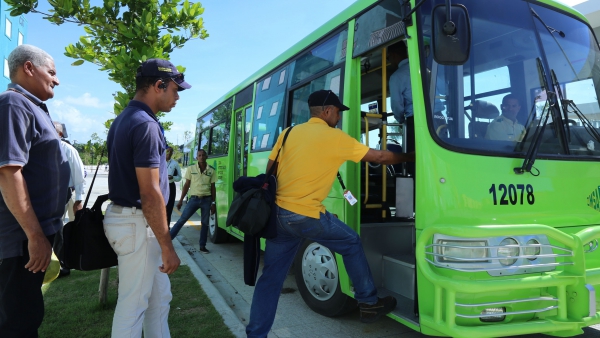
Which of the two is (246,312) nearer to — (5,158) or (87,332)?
(87,332)

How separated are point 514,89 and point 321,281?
8.27 feet

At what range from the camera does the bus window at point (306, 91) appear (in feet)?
13.3

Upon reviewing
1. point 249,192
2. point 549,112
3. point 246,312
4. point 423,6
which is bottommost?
point 246,312

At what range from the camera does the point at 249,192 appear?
3.09 meters

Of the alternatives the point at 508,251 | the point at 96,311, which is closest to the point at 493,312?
the point at 508,251

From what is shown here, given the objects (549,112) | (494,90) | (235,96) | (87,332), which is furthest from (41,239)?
(235,96)

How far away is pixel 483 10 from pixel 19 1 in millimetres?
4175

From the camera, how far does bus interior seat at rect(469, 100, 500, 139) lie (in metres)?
2.98

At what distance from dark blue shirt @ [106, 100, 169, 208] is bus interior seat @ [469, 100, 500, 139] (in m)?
2.23

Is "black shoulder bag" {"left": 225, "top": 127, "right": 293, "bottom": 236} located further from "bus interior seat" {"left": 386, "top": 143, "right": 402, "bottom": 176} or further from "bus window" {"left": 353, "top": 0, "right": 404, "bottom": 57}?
"bus interior seat" {"left": 386, "top": 143, "right": 402, "bottom": 176}

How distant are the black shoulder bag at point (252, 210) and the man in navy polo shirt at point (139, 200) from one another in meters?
0.62

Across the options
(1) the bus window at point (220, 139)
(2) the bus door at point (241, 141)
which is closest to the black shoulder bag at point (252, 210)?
(2) the bus door at point (241, 141)

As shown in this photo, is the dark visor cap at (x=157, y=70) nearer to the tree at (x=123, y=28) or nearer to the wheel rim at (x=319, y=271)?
the tree at (x=123, y=28)

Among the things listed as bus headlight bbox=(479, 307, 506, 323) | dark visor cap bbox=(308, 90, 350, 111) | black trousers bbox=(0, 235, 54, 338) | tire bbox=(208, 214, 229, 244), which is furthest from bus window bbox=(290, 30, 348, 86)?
tire bbox=(208, 214, 229, 244)
